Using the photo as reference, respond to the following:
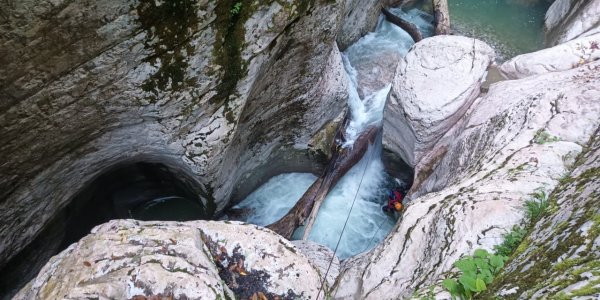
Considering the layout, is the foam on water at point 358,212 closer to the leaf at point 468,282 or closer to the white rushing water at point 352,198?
the white rushing water at point 352,198

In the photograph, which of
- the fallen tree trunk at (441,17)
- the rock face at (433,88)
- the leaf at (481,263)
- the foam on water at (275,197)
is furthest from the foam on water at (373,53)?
the leaf at (481,263)

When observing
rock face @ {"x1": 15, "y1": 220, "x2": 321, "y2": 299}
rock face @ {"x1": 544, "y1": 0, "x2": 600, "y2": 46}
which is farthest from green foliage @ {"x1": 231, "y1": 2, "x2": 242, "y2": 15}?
rock face @ {"x1": 544, "y1": 0, "x2": 600, "y2": 46}

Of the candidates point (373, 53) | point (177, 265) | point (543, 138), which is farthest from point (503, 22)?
point (177, 265)

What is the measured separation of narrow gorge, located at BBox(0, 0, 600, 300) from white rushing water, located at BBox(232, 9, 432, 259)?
50mm

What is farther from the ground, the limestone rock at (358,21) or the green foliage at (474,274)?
the limestone rock at (358,21)

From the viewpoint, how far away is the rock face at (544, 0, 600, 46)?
32.2 feet

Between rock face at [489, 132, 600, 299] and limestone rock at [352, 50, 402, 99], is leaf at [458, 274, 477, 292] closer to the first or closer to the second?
rock face at [489, 132, 600, 299]

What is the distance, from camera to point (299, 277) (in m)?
4.57

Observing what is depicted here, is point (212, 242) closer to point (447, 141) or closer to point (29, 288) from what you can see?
point (29, 288)

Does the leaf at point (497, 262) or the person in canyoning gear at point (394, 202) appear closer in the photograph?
the leaf at point (497, 262)

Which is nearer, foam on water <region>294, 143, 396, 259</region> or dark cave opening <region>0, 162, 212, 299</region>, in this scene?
dark cave opening <region>0, 162, 212, 299</region>

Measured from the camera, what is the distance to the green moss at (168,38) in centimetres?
475

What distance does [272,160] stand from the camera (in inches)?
363

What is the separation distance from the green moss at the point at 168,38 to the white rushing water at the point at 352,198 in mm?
4404
